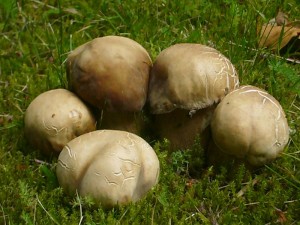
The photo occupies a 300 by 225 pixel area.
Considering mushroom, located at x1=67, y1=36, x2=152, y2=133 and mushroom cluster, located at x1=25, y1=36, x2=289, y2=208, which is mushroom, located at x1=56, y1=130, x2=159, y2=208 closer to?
mushroom cluster, located at x1=25, y1=36, x2=289, y2=208

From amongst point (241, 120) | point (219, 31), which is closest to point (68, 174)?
point (241, 120)

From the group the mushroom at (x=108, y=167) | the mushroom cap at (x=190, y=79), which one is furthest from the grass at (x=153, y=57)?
the mushroom cap at (x=190, y=79)

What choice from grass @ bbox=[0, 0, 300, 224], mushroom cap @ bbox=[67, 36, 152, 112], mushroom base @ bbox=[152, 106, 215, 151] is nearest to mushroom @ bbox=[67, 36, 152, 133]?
mushroom cap @ bbox=[67, 36, 152, 112]

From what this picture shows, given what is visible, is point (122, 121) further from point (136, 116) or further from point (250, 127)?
point (250, 127)

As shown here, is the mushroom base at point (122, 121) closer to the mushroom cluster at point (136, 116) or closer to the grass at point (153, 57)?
the mushroom cluster at point (136, 116)

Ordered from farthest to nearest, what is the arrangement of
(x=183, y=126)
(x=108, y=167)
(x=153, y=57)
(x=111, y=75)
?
(x=153, y=57), (x=183, y=126), (x=111, y=75), (x=108, y=167)

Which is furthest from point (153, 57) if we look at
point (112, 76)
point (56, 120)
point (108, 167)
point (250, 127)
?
point (108, 167)
